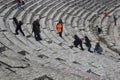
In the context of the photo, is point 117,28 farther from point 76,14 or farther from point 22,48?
point 22,48

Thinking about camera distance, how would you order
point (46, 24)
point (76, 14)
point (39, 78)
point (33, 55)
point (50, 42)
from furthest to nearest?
point (76, 14) < point (46, 24) < point (50, 42) < point (33, 55) < point (39, 78)

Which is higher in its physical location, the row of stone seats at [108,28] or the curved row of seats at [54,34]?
the curved row of seats at [54,34]

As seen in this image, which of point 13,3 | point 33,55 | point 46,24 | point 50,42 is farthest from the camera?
point 13,3

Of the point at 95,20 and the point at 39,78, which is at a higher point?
the point at 39,78

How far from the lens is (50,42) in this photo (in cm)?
1903

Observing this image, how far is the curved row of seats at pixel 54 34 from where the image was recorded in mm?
15207

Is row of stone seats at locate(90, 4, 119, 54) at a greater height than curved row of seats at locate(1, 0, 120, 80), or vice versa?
curved row of seats at locate(1, 0, 120, 80)

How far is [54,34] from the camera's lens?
21.9 meters

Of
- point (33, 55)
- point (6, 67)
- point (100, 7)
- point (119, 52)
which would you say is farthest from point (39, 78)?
point (100, 7)

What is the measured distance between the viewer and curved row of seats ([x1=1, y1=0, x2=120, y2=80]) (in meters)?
15.2

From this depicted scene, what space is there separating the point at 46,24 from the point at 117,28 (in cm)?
1003

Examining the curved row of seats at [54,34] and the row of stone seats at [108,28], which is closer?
the curved row of seats at [54,34]

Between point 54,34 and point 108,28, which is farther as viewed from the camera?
point 108,28

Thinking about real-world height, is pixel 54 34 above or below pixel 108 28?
above
